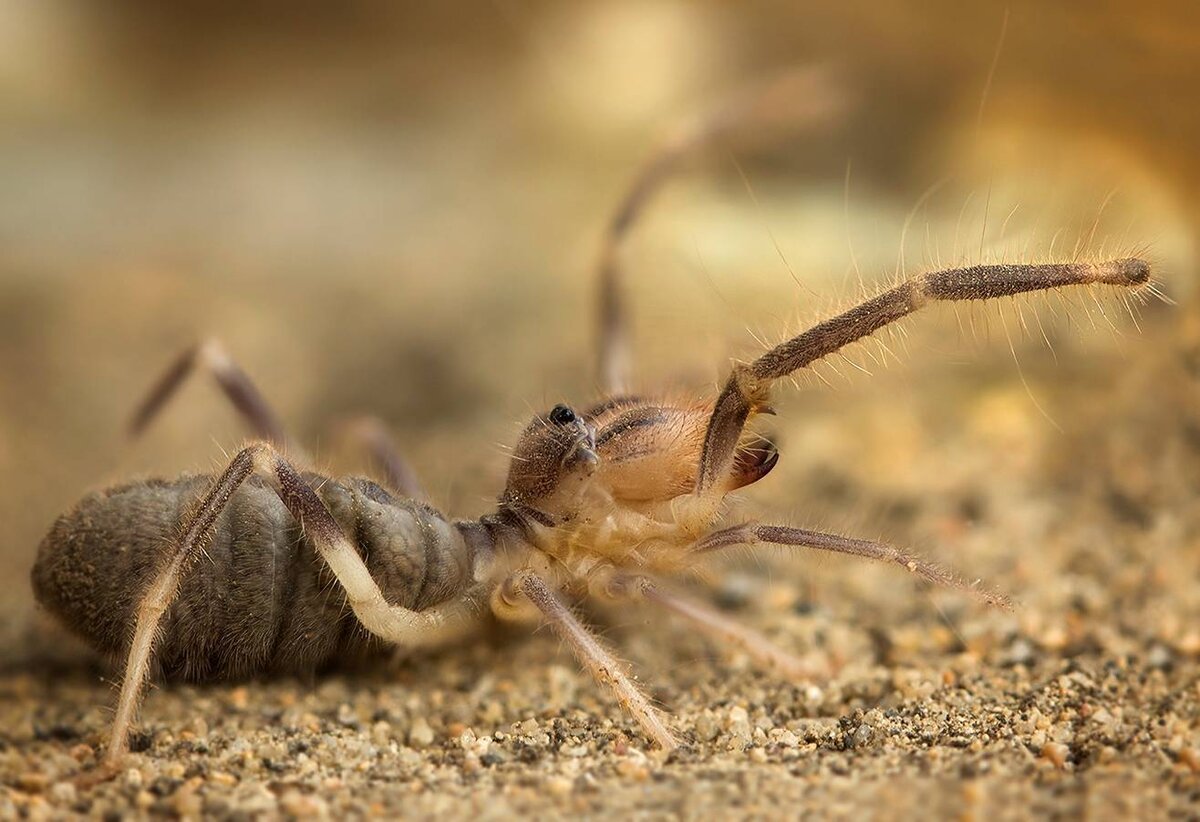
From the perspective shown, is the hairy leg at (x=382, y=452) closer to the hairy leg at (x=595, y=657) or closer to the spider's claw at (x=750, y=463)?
the hairy leg at (x=595, y=657)

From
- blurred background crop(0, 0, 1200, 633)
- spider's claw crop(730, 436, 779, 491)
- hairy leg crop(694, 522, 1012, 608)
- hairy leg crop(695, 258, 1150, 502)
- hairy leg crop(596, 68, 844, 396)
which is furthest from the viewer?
hairy leg crop(596, 68, 844, 396)

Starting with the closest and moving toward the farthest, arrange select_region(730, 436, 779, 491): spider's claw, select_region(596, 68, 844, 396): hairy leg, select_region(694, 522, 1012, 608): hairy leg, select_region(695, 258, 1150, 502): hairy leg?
select_region(695, 258, 1150, 502): hairy leg, select_region(694, 522, 1012, 608): hairy leg, select_region(730, 436, 779, 491): spider's claw, select_region(596, 68, 844, 396): hairy leg

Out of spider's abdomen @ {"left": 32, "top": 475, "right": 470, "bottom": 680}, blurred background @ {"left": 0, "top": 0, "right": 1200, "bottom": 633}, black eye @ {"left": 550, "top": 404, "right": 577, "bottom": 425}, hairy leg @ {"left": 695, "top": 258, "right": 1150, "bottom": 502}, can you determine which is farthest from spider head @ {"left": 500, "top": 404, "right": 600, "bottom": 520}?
hairy leg @ {"left": 695, "top": 258, "right": 1150, "bottom": 502}

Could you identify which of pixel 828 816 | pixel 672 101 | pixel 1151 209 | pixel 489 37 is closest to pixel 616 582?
pixel 828 816

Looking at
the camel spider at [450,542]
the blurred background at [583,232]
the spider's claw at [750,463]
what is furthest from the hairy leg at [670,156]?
the spider's claw at [750,463]

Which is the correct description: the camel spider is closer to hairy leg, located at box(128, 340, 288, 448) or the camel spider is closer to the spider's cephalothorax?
the spider's cephalothorax

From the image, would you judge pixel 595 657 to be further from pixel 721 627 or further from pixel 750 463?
pixel 750 463

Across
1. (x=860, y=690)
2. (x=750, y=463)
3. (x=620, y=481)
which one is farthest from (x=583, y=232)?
(x=860, y=690)

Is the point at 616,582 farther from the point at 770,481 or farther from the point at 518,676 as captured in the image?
the point at 770,481
